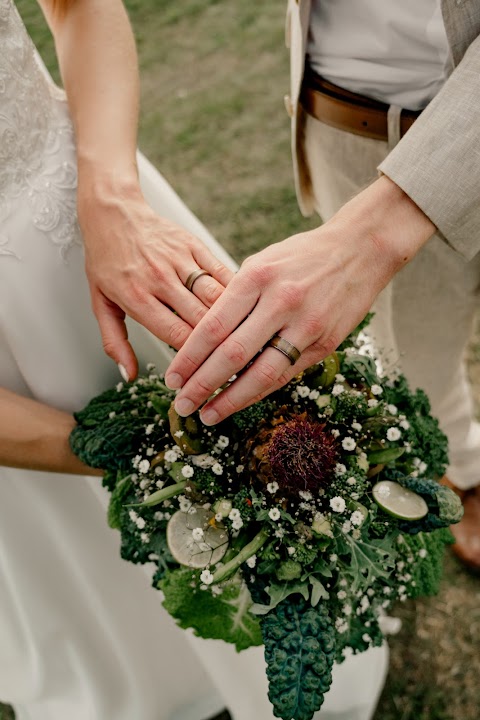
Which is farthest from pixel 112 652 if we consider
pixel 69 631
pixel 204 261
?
pixel 204 261

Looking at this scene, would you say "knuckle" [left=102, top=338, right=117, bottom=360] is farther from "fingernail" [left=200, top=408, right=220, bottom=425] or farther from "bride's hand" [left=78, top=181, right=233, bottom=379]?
"fingernail" [left=200, top=408, right=220, bottom=425]

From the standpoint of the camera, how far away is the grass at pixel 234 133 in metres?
2.51

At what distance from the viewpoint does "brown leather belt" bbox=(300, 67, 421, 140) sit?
1.72 meters

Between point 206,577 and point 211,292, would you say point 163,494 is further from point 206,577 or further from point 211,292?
point 211,292

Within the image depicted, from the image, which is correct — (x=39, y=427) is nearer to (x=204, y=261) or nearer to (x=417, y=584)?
(x=204, y=261)

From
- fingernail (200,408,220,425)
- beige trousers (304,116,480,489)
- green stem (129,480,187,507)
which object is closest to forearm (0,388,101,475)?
green stem (129,480,187,507)

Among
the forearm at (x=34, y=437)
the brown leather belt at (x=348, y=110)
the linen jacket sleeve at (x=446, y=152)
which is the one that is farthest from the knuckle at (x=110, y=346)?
the brown leather belt at (x=348, y=110)

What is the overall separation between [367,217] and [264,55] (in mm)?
3893

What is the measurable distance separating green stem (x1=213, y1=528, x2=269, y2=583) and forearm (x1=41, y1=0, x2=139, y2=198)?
878 millimetres

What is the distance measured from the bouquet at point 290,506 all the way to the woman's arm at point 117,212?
0.63 feet

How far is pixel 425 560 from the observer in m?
1.52

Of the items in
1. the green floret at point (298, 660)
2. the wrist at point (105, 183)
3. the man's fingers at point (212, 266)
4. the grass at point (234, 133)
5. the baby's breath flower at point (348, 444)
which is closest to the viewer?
the green floret at point (298, 660)

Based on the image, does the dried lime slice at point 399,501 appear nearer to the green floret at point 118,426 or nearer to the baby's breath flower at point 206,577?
the baby's breath flower at point 206,577

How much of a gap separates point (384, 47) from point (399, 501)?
108cm
